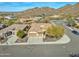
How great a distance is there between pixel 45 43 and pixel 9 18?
46 cm

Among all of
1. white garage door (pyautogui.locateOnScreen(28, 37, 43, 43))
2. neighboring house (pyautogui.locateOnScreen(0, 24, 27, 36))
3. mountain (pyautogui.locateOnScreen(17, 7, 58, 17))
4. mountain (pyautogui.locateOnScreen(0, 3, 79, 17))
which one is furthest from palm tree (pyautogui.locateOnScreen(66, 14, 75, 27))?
neighboring house (pyautogui.locateOnScreen(0, 24, 27, 36))

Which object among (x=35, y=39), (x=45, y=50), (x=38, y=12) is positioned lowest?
(x=45, y=50)

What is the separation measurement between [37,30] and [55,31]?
0.61 feet

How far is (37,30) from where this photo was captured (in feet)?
7.71

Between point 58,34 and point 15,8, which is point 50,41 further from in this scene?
point 15,8

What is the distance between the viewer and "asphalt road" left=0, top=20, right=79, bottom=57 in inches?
92.4

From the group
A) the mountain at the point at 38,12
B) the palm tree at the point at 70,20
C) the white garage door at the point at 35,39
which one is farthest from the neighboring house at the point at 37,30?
the palm tree at the point at 70,20

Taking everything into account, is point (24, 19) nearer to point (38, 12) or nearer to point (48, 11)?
point (38, 12)

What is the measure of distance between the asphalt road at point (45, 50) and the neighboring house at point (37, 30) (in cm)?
11

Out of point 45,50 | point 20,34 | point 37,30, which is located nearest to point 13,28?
point 20,34

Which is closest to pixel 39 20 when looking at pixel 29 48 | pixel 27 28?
pixel 27 28

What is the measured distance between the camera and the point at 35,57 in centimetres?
237

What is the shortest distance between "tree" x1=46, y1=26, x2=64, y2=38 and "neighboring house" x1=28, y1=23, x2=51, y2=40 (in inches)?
1.9

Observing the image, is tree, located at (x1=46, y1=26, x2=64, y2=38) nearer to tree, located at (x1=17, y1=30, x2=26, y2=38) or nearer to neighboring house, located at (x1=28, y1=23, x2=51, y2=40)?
neighboring house, located at (x1=28, y1=23, x2=51, y2=40)
